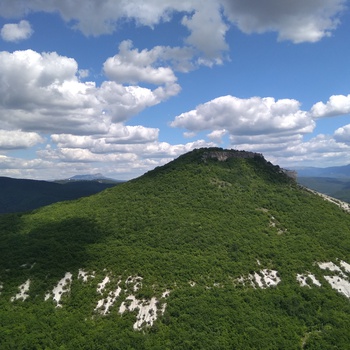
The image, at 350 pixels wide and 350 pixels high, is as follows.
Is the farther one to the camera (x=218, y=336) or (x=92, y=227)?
(x=92, y=227)

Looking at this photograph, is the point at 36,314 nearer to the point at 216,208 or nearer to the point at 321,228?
the point at 216,208

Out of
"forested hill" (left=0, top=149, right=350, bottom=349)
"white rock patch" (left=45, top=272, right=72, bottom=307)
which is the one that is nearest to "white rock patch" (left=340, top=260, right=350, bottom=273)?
"forested hill" (left=0, top=149, right=350, bottom=349)

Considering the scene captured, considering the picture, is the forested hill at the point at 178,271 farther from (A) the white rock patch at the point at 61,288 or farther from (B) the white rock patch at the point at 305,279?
(B) the white rock patch at the point at 305,279

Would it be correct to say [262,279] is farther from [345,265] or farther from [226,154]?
[226,154]

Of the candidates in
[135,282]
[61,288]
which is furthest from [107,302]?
[61,288]

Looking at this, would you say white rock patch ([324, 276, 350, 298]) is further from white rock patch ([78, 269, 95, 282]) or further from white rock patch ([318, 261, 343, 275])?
white rock patch ([78, 269, 95, 282])

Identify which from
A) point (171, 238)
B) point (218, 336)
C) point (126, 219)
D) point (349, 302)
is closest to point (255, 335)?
point (218, 336)
